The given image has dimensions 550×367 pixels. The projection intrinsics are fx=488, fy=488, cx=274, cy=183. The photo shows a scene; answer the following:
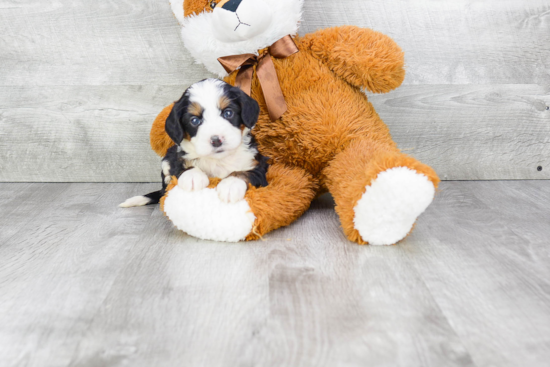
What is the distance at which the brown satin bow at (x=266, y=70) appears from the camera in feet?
5.31

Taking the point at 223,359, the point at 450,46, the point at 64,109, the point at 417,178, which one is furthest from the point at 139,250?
the point at 450,46

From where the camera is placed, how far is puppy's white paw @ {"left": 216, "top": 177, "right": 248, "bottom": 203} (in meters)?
1.42

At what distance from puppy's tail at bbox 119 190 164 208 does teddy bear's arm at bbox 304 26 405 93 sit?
0.79m

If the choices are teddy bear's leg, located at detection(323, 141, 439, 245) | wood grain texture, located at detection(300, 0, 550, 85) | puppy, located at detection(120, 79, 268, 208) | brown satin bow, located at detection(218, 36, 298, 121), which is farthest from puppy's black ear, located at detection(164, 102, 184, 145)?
wood grain texture, located at detection(300, 0, 550, 85)

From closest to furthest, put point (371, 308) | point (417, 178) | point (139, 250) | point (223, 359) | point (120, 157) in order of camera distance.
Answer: point (223, 359) < point (371, 308) < point (417, 178) < point (139, 250) < point (120, 157)

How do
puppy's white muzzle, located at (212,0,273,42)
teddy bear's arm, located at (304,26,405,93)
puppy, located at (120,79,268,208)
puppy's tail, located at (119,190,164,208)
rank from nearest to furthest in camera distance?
puppy, located at (120,79,268,208) < puppy's white muzzle, located at (212,0,273,42) < teddy bear's arm, located at (304,26,405,93) < puppy's tail, located at (119,190,164,208)

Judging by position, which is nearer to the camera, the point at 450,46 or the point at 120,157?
the point at 450,46

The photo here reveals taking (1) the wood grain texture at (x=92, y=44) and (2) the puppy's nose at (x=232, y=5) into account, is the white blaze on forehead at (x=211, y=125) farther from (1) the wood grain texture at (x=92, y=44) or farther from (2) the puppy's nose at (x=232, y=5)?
(1) the wood grain texture at (x=92, y=44)

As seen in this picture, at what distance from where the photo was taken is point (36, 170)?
2.21 m

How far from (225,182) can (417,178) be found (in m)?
0.54

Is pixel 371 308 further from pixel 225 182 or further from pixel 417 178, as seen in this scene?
pixel 225 182

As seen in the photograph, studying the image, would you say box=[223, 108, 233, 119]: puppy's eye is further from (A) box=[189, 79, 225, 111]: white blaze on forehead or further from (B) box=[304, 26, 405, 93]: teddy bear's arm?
(B) box=[304, 26, 405, 93]: teddy bear's arm

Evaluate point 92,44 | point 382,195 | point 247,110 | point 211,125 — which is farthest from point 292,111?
point 92,44

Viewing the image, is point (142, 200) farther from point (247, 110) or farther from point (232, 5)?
point (232, 5)
